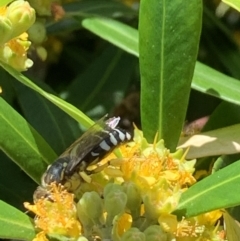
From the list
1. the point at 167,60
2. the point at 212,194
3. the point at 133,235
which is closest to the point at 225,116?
the point at 167,60

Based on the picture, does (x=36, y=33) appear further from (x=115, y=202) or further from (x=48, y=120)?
(x=115, y=202)

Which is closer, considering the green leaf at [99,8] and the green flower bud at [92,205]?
the green flower bud at [92,205]

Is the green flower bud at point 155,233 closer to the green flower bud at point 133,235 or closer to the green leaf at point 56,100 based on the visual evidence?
the green flower bud at point 133,235

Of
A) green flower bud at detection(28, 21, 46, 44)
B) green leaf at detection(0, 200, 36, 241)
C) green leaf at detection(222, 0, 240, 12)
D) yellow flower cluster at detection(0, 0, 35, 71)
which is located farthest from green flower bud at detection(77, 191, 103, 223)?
green flower bud at detection(28, 21, 46, 44)

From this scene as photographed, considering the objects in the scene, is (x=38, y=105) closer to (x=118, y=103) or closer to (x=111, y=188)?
(x=118, y=103)

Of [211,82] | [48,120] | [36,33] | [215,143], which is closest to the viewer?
[215,143]

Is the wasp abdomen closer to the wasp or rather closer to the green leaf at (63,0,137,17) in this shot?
the wasp

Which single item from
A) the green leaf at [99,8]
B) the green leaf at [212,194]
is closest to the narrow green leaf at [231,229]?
the green leaf at [212,194]
